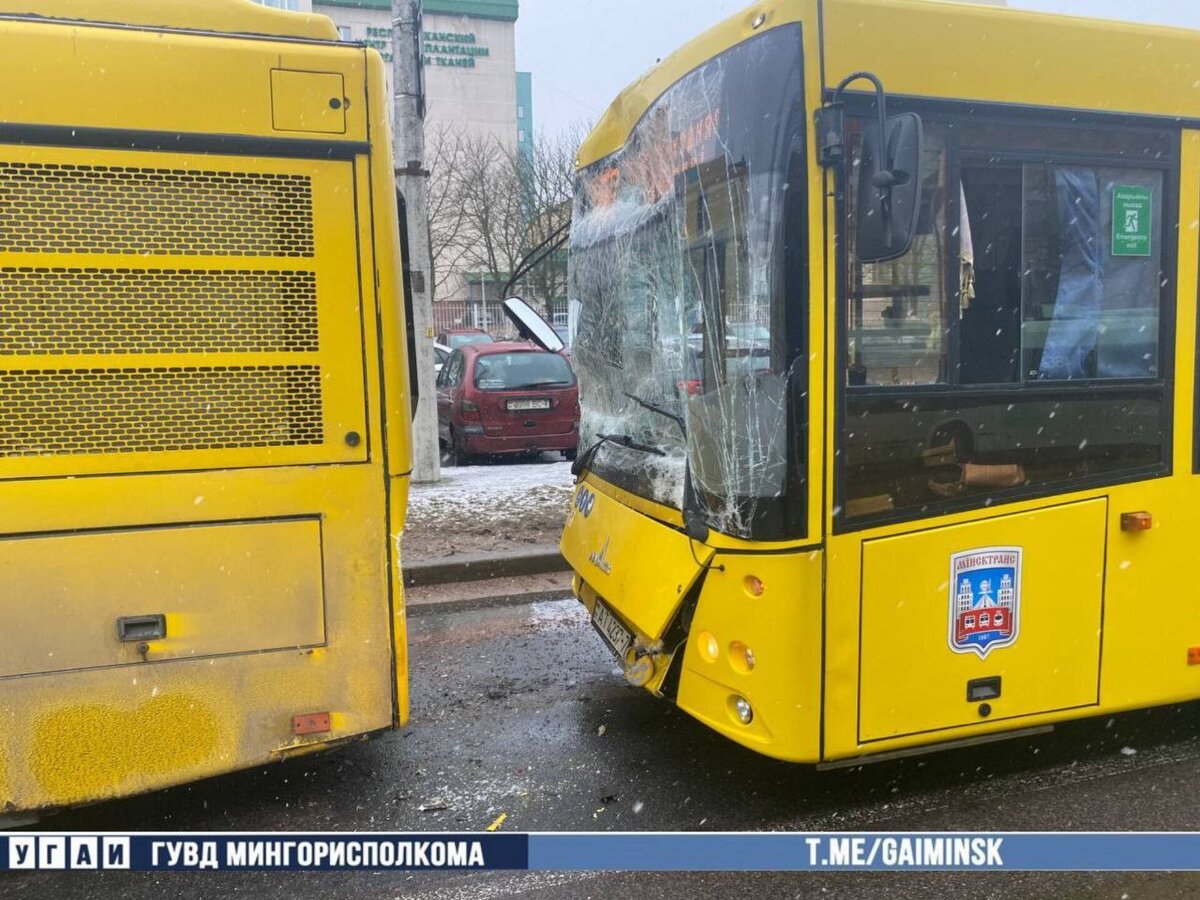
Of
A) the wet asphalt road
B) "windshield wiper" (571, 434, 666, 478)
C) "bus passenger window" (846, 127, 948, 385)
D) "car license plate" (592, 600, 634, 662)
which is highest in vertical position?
"bus passenger window" (846, 127, 948, 385)

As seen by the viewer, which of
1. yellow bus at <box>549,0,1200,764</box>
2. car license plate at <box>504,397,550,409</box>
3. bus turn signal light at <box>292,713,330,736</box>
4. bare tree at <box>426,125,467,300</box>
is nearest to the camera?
yellow bus at <box>549,0,1200,764</box>

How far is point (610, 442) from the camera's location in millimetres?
4133

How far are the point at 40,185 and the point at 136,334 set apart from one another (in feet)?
1.74

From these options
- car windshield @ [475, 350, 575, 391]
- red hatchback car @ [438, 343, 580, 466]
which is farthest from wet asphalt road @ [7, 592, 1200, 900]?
car windshield @ [475, 350, 575, 391]

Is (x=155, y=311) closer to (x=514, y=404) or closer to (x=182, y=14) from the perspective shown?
(x=182, y=14)

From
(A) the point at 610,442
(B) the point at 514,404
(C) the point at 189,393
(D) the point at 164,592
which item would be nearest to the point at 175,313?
(C) the point at 189,393

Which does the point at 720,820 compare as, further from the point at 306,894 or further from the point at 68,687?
the point at 68,687

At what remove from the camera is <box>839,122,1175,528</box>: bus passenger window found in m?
3.07

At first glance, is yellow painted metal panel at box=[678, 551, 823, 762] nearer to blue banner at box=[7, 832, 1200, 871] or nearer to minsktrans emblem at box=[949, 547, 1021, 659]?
blue banner at box=[7, 832, 1200, 871]

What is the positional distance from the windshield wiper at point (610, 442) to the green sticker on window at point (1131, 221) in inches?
75.6

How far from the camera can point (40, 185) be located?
280 centimetres

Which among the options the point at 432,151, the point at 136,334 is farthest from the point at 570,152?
the point at 136,334

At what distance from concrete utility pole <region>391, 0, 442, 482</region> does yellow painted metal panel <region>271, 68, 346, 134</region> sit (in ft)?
16.9

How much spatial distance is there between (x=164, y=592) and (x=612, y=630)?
1.84m
